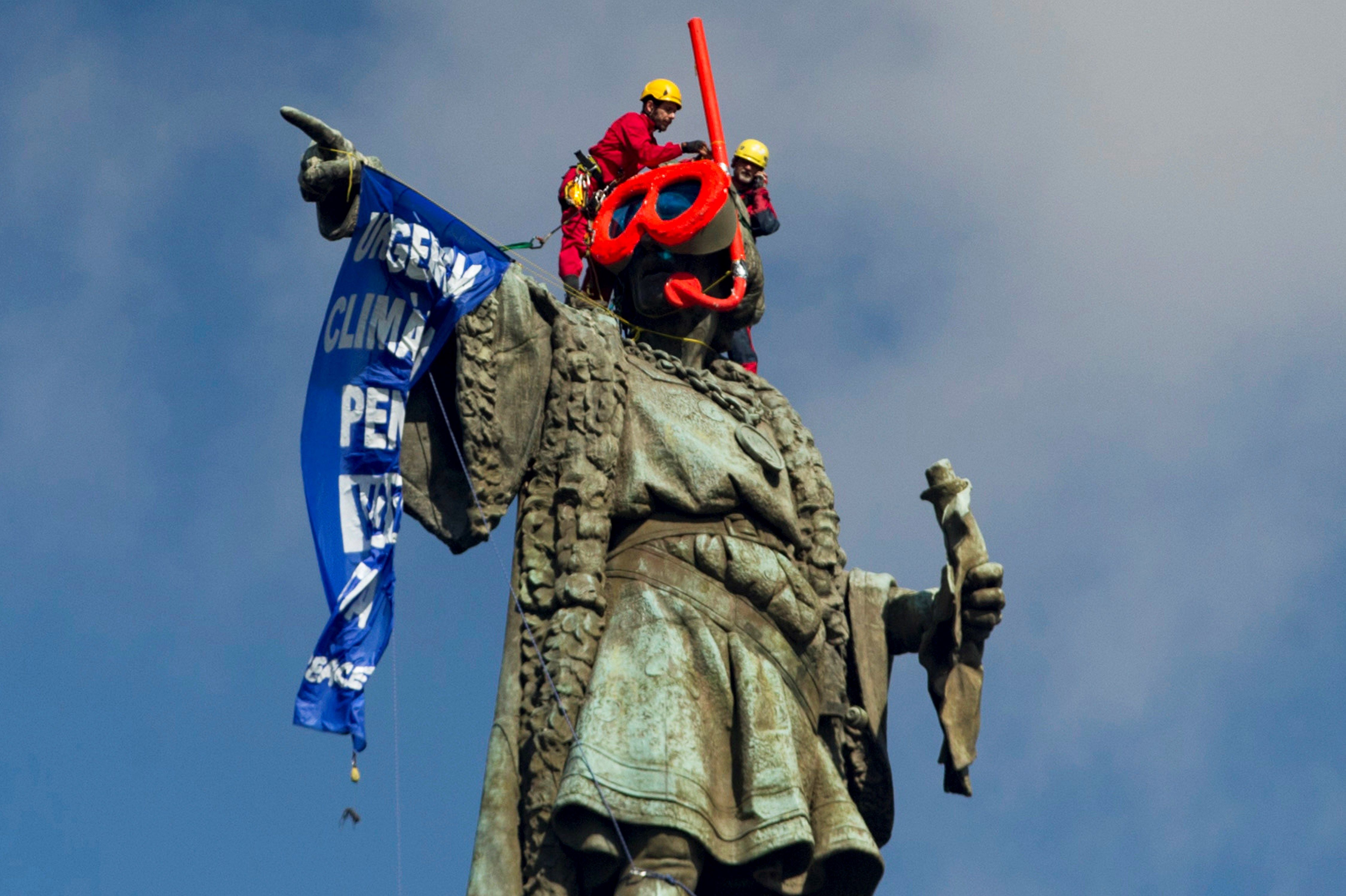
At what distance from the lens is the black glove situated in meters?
14.5

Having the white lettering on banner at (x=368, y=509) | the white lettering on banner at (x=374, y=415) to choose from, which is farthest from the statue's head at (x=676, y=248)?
the white lettering on banner at (x=368, y=509)

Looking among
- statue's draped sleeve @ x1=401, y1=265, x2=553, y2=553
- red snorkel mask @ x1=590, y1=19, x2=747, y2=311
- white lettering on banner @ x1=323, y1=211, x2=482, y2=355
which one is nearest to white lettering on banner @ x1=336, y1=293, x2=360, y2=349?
white lettering on banner @ x1=323, y1=211, x2=482, y2=355

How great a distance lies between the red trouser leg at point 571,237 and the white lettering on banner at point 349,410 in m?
2.00

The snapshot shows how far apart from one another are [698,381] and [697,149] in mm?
1603

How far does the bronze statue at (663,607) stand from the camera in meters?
12.0

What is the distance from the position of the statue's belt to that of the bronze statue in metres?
0.01

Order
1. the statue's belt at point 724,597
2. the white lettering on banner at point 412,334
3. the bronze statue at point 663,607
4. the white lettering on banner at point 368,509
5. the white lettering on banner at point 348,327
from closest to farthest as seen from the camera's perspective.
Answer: the bronze statue at point 663,607 < the white lettering on banner at point 368,509 < the statue's belt at point 724,597 < the white lettering on banner at point 412,334 < the white lettering on banner at point 348,327

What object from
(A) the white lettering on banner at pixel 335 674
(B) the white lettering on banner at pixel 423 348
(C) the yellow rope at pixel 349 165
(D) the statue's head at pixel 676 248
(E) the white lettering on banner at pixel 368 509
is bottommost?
(A) the white lettering on banner at pixel 335 674

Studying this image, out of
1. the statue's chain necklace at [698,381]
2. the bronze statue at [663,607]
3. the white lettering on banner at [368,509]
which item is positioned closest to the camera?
the bronze statue at [663,607]

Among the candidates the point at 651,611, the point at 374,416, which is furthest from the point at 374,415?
the point at 651,611

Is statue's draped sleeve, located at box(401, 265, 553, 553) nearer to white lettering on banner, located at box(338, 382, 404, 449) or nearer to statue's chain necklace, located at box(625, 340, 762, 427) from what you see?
white lettering on banner, located at box(338, 382, 404, 449)

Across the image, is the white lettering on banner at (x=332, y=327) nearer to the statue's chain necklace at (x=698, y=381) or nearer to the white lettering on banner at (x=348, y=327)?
the white lettering on banner at (x=348, y=327)

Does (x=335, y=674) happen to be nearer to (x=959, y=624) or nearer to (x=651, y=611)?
(x=651, y=611)

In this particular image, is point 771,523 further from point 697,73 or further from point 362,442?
point 697,73
